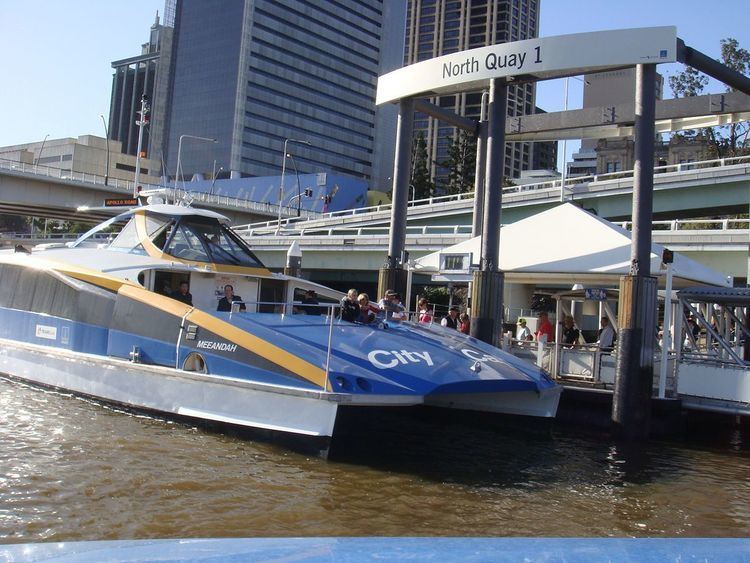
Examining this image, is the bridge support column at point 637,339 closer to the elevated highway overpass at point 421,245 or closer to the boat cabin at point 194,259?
the boat cabin at point 194,259

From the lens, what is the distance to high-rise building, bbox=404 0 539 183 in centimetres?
17145

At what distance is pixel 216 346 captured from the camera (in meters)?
10.7

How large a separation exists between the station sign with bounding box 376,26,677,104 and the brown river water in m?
7.17

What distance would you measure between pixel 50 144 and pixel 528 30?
110 meters

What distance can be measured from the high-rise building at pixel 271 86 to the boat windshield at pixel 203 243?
376 feet

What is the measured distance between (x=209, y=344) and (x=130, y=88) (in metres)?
193

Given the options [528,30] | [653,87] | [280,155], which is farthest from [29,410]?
[528,30]

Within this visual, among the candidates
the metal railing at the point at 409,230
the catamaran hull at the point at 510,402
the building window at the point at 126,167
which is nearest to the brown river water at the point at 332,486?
the catamaran hull at the point at 510,402

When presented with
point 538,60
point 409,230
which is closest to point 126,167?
point 409,230

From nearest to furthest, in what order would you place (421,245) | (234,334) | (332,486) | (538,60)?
(332,486) → (234,334) → (538,60) → (421,245)

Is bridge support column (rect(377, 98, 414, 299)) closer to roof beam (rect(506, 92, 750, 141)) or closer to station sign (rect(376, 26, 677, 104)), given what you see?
station sign (rect(376, 26, 677, 104))

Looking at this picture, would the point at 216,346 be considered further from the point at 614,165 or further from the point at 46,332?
the point at 614,165

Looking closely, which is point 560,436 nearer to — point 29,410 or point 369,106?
point 29,410

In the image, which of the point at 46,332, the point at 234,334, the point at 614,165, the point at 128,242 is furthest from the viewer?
the point at 614,165
